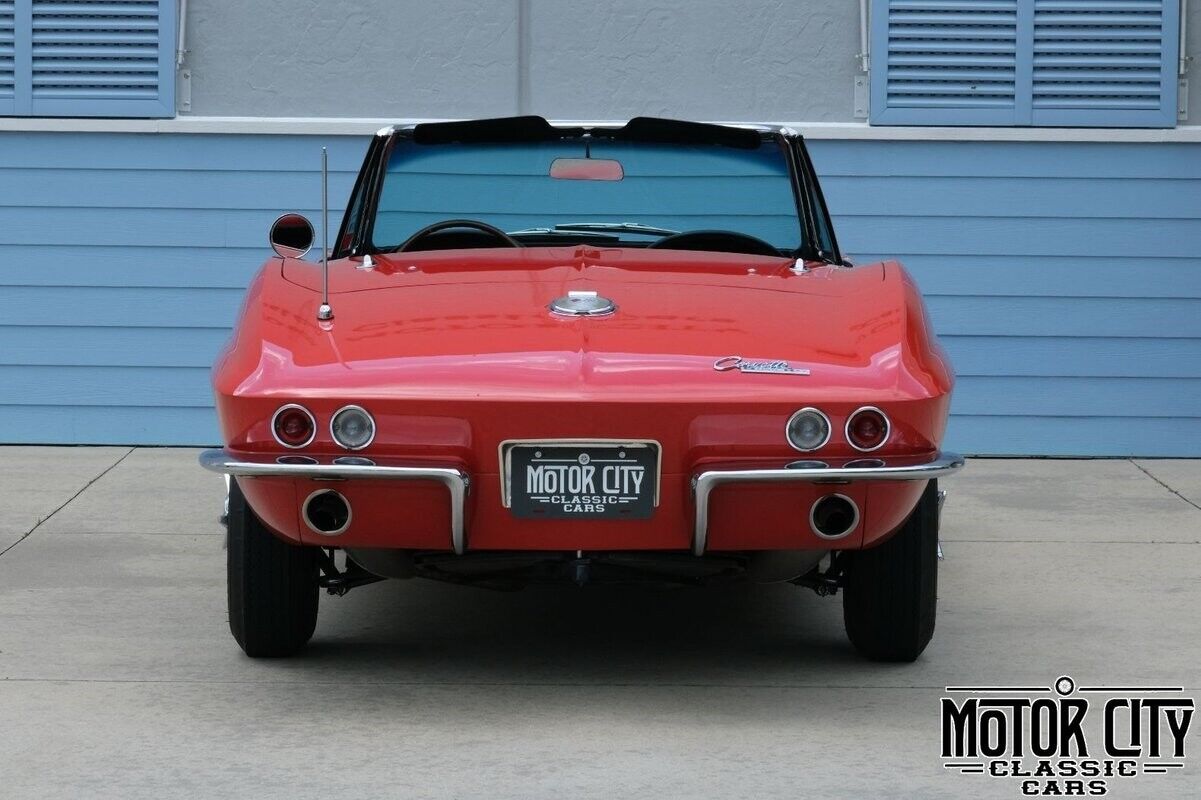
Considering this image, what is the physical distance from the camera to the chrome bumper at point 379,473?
413 cm

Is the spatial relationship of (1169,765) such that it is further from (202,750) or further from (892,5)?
(892,5)

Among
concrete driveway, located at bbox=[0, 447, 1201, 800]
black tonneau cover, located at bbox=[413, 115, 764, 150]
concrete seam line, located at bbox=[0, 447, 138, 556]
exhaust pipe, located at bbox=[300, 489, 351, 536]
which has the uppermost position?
black tonneau cover, located at bbox=[413, 115, 764, 150]

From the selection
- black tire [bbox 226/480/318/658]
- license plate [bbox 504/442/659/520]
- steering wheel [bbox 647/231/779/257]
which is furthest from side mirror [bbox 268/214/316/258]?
license plate [bbox 504/442/659/520]

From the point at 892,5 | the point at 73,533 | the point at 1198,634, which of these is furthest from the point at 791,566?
the point at 892,5

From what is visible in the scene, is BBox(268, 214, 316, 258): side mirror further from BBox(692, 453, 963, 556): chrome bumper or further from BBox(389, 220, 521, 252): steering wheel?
BBox(692, 453, 963, 556): chrome bumper

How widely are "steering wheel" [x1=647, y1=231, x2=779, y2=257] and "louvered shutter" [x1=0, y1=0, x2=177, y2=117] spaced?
174 inches

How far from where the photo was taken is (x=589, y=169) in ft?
18.7

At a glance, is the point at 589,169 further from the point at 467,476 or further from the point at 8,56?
the point at 8,56

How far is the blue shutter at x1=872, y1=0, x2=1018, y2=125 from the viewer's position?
911 cm

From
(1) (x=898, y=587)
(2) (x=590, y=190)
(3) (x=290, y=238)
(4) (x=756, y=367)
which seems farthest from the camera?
(2) (x=590, y=190)

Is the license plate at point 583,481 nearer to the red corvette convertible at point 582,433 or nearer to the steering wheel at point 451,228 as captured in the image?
the red corvette convertible at point 582,433

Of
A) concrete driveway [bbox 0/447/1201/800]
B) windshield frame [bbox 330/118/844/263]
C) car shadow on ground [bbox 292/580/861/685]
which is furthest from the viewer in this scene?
windshield frame [bbox 330/118/844/263]

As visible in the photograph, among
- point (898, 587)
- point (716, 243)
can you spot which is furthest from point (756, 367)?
point (716, 243)

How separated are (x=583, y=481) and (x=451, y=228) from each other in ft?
4.78
